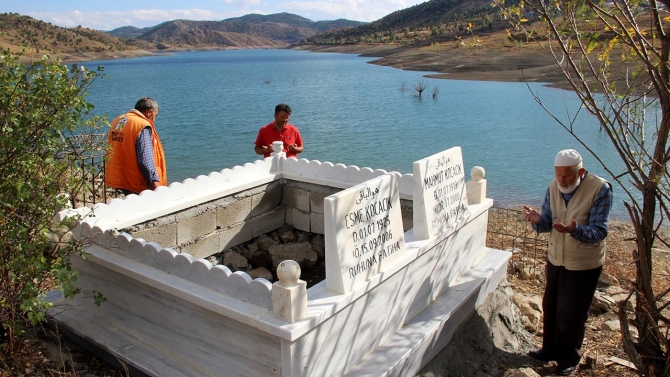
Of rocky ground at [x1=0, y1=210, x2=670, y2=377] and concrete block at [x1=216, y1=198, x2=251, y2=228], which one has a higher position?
concrete block at [x1=216, y1=198, x2=251, y2=228]

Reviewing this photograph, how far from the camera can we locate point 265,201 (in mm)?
7105

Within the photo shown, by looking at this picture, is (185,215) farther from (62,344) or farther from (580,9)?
(580,9)

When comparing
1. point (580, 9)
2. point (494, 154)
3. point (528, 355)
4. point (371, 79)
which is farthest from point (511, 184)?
point (371, 79)

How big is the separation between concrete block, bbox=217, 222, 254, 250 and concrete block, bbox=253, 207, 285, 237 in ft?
0.24

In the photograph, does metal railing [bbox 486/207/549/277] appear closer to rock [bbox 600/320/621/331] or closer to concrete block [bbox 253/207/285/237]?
rock [bbox 600/320/621/331]

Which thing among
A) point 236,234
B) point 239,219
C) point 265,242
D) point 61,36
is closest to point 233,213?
point 239,219

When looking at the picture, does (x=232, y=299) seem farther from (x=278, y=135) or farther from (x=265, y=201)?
(x=278, y=135)

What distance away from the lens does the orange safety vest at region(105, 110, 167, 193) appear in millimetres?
6336

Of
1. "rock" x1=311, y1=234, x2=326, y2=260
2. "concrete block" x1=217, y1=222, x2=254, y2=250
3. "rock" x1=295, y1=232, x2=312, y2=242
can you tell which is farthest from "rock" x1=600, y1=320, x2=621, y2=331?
"concrete block" x1=217, y1=222, x2=254, y2=250

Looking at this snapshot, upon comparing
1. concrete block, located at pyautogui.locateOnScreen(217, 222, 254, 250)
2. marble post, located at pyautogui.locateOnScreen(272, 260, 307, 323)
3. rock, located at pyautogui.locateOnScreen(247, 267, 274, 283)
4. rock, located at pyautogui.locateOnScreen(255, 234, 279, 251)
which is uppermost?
marble post, located at pyautogui.locateOnScreen(272, 260, 307, 323)

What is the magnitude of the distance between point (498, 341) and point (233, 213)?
122 inches

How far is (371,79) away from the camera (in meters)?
56.7

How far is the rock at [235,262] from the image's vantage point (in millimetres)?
6480

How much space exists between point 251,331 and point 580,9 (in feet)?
10.8
